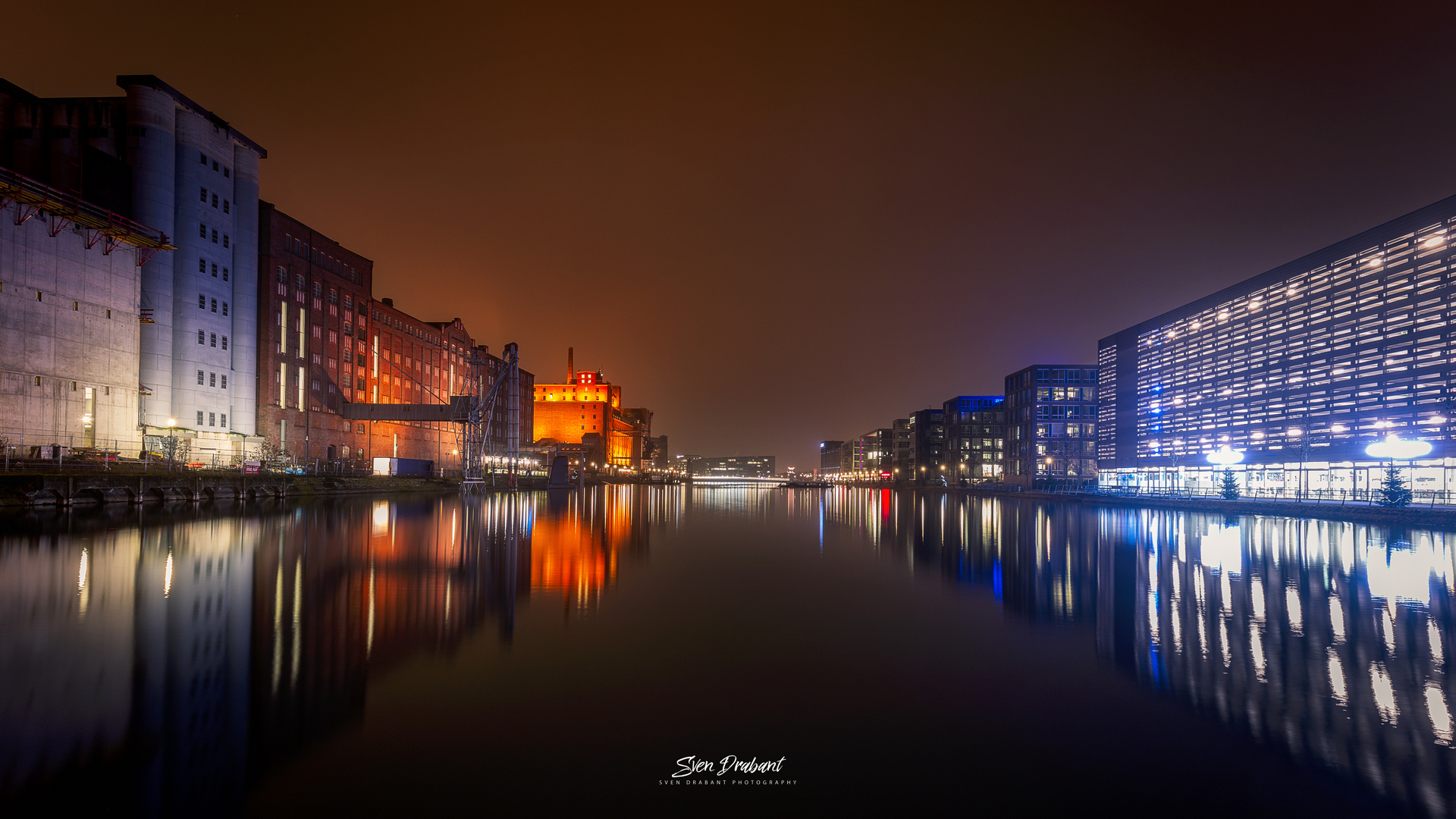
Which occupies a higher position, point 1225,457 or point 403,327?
point 403,327

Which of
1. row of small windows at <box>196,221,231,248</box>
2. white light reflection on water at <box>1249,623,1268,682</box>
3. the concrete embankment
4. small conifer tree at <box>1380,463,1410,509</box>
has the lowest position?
the concrete embankment

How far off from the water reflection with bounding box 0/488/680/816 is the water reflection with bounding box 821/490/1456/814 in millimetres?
8832

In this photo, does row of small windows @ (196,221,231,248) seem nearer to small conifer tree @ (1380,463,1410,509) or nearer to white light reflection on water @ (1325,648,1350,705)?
white light reflection on water @ (1325,648,1350,705)

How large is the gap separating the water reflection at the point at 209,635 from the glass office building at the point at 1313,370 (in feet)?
236

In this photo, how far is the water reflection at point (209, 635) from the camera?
17.8ft

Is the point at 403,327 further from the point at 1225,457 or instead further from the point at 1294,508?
the point at 1225,457

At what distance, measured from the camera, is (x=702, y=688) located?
7656 millimetres

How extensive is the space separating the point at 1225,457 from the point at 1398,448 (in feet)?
89.8

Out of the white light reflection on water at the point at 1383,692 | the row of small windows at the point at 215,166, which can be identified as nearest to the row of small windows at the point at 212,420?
the row of small windows at the point at 215,166

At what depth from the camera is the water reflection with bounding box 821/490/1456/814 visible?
6344 millimetres

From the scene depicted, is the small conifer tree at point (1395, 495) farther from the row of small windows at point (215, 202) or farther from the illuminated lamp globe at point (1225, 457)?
the row of small windows at point (215, 202)

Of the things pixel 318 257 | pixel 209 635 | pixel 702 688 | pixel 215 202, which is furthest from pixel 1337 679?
pixel 318 257

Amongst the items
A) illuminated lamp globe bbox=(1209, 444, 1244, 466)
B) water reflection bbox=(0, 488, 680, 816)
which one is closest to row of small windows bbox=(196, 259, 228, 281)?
water reflection bbox=(0, 488, 680, 816)

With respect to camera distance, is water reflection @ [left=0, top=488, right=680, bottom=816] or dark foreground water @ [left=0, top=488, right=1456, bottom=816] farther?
water reflection @ [left=0, top=488, right=680, bottom=816]
